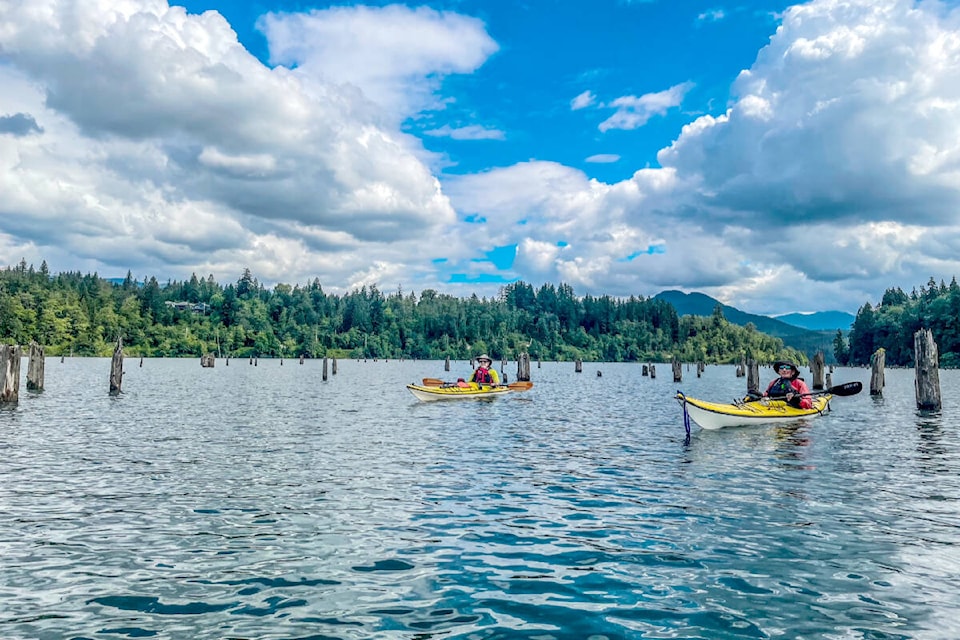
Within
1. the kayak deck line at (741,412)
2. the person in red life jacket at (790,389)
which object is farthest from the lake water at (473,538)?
the person in red life jacket at (790,389)

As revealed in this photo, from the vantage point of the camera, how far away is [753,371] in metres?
53.0

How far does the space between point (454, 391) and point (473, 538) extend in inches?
1185

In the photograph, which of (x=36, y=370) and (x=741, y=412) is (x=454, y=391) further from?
(x=36, y=370)

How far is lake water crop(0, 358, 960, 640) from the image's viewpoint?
7363 millimetres

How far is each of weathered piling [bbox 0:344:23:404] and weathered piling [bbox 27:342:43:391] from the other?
10.2 m

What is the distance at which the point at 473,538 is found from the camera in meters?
10.6

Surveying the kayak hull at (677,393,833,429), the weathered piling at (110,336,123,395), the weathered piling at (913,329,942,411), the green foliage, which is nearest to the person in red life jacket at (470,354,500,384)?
the kayak hull at (677,393,833,429)

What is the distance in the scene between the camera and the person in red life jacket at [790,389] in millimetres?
28922

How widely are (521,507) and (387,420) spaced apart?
Answer: 58.3ft

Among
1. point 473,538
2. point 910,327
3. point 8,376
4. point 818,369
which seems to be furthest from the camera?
point 910,327

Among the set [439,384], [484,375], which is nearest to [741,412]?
[484,375]

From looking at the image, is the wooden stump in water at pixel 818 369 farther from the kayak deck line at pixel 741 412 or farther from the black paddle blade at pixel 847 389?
the kayak deck line at pixel 741 412

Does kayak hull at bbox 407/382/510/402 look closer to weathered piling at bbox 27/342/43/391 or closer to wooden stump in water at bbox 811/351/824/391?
weathered piling at bbox 27/342/43/391

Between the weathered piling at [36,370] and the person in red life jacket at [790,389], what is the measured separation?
141 ft
